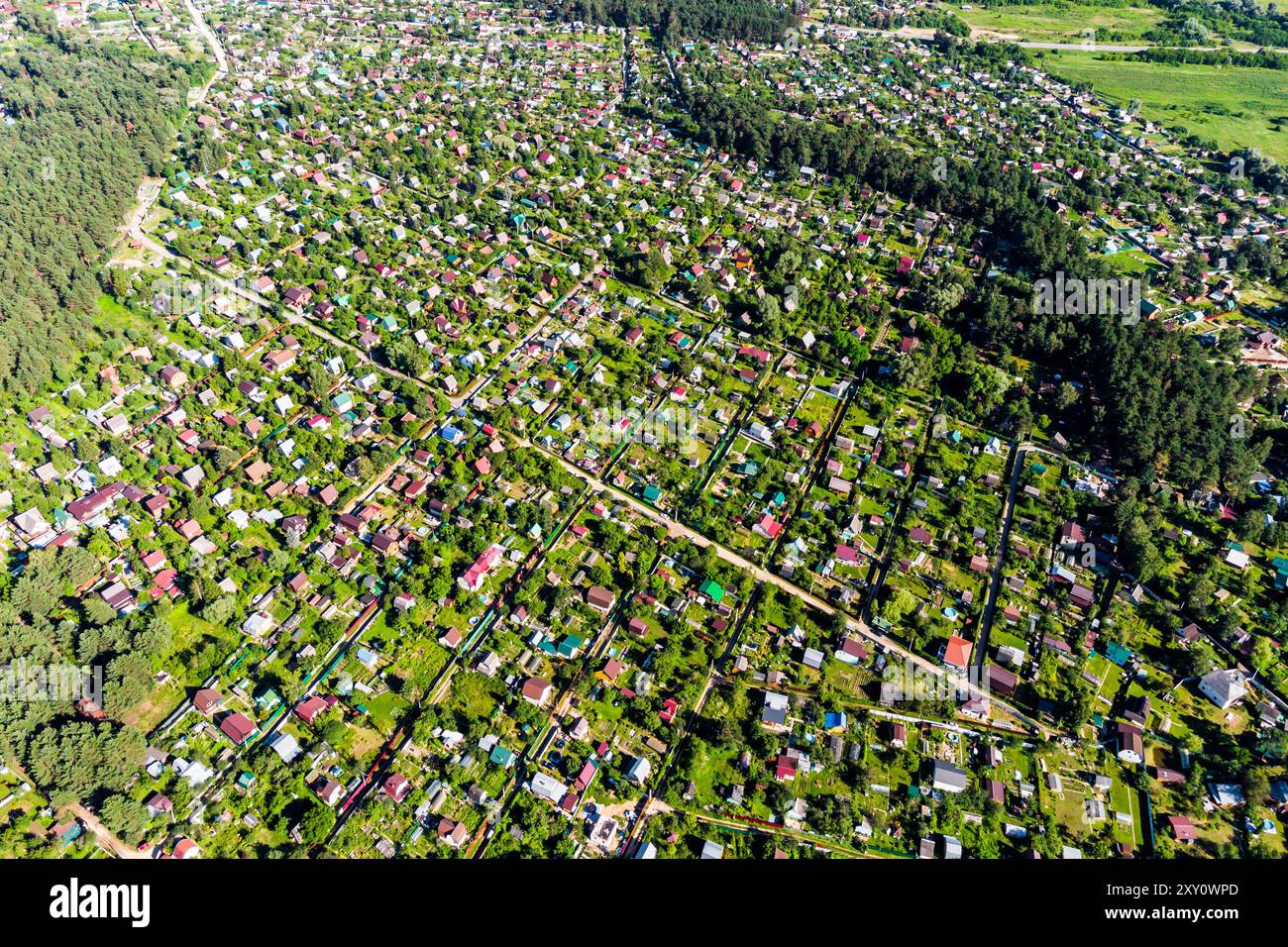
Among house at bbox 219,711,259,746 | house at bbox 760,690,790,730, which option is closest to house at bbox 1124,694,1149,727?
house at bbox 760,690,790,730

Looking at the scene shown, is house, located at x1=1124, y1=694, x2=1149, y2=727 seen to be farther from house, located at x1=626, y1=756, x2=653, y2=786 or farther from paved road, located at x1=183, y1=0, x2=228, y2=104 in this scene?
paved road, located at x1=183, y1=0, x2=228, y2=104

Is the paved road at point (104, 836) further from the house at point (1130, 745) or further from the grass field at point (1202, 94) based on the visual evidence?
the grass field at point (1202, 94)

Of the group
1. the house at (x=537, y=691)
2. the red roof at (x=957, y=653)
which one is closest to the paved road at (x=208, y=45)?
the house at (x=537, y=691)

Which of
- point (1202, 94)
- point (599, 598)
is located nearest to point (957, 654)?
point (599, 598)

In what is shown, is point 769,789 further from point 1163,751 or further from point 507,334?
point 507,334

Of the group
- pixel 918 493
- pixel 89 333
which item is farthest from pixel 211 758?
pixel 918 493

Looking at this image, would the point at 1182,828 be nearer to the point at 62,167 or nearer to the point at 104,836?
the point at 104,836

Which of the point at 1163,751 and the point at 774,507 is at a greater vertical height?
the point at 774,507
